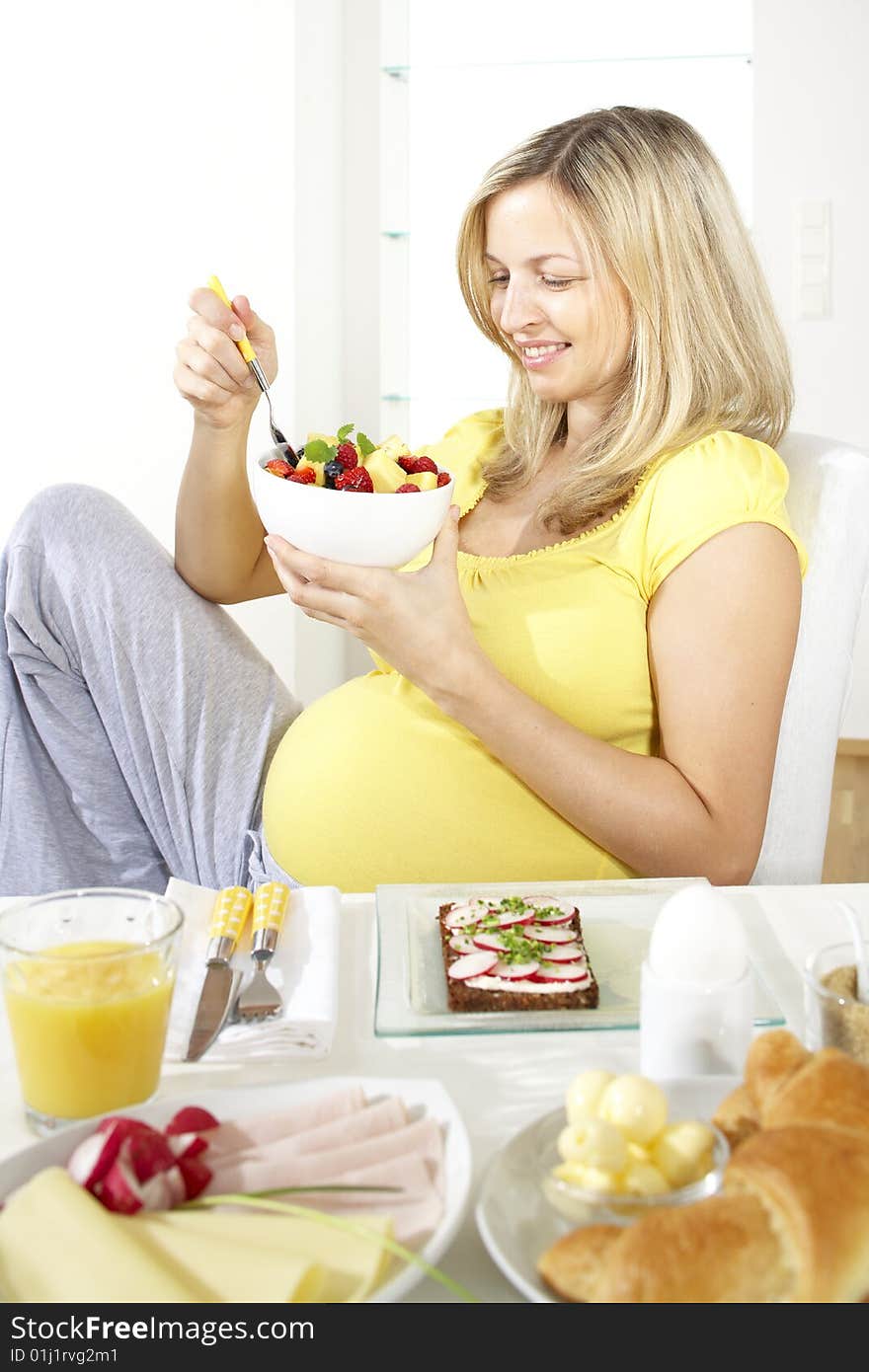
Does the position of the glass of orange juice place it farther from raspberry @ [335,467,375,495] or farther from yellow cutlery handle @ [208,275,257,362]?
yellow cutlery handle @ [208,275,257,362]

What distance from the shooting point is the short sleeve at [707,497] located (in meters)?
1.36

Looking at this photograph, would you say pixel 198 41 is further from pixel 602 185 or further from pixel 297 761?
pixel 297 761

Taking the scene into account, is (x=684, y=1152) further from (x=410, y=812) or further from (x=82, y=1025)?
(x=410, y=812)

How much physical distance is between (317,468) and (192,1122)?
72 centimetres

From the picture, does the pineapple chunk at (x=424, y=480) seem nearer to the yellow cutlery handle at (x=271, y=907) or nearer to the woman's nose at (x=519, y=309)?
the woman's nose at (x=519, y=309)

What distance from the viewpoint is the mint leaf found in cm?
126

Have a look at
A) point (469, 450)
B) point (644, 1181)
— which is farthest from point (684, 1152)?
point (469, 450)

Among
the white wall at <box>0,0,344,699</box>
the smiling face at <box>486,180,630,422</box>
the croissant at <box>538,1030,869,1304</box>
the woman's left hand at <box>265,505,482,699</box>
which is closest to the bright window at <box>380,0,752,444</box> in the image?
the white wall at <box>0,0,344,699</box>

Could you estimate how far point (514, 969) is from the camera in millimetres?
890

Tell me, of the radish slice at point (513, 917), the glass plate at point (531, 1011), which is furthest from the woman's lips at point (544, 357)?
the radish slice at point (513, 917)

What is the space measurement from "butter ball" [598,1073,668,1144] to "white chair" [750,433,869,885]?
2.88ft

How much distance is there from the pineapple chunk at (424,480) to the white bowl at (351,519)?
13mm
